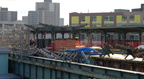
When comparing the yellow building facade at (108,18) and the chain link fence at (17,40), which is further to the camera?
the yellow building facade at (108,18)

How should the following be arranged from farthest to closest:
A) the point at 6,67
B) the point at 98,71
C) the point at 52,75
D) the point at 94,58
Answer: the point at 6,67
the point at 94,58
the point at 52,75
the point at 98,71

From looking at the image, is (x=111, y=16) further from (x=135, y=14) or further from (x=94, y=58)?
(x=94, y=58)

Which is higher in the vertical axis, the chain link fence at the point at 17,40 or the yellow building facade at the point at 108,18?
the yellow building facade at the point at 108,18

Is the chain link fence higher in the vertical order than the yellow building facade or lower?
lower

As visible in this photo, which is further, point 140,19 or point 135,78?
point 140,19

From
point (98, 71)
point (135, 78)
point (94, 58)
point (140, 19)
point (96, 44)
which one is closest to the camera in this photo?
point (135, 78)

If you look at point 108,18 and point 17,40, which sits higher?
point 108,18

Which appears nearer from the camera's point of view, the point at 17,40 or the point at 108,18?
the point at 17,40

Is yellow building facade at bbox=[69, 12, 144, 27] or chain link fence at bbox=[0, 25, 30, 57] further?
yellow building facade at bbox=[69, 12, 144, 27]

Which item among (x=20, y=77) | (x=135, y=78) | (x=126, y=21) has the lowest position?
(x=20, y=77)

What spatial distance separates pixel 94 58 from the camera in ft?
98.2

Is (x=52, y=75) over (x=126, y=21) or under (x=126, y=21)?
under

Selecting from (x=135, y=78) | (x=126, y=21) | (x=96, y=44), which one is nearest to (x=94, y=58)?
(x=135, y=78)

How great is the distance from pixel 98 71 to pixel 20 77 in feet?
49.6
